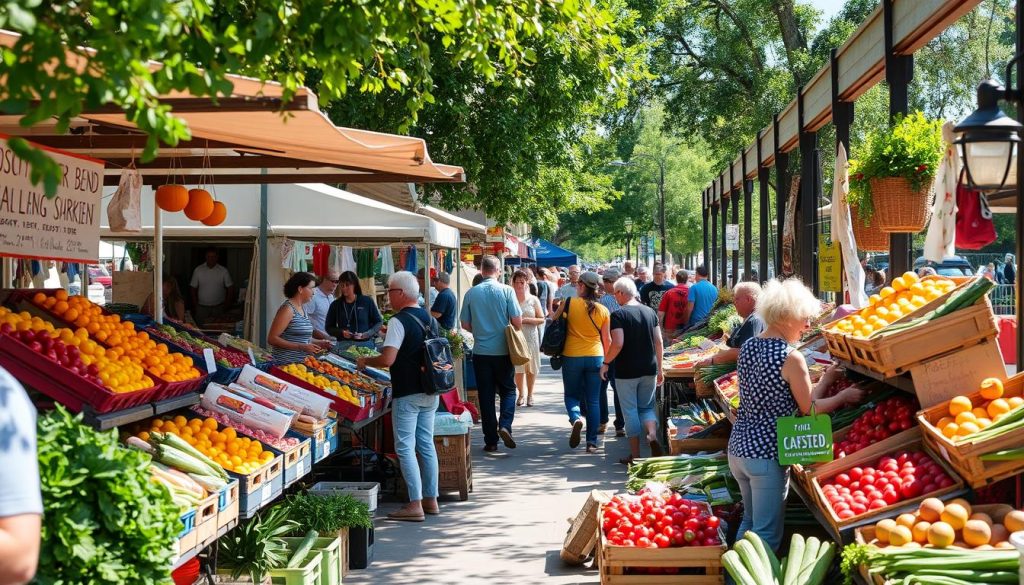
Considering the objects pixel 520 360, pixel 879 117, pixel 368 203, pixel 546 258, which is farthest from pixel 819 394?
pixel 546 258

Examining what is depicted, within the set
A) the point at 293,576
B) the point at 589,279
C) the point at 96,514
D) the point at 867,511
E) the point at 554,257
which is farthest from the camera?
the point at 554,257

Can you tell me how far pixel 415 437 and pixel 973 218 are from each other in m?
4.78

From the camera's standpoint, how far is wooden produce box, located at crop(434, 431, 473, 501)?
9.99 m

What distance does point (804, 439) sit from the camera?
593 cm

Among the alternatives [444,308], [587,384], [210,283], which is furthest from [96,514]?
[210,283]

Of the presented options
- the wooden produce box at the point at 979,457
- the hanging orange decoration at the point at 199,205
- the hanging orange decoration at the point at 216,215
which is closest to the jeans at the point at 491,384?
the hanging orange decoration at the point at 216,215

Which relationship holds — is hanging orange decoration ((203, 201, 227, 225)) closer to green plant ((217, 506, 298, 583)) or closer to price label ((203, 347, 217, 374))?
price label ((203, 347, 217, 374))

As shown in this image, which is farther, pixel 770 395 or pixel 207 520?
pixel 770 395

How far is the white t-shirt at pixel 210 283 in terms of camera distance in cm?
1633

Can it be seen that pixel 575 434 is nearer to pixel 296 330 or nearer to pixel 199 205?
pixel 296 330

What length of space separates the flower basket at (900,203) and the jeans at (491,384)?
5.62 metres

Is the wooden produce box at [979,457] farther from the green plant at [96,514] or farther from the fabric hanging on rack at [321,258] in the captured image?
the fabric hanging on rack at [321,258]

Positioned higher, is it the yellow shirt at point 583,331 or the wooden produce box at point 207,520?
the yellow shirt at point 583,331

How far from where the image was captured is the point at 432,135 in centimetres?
1606
